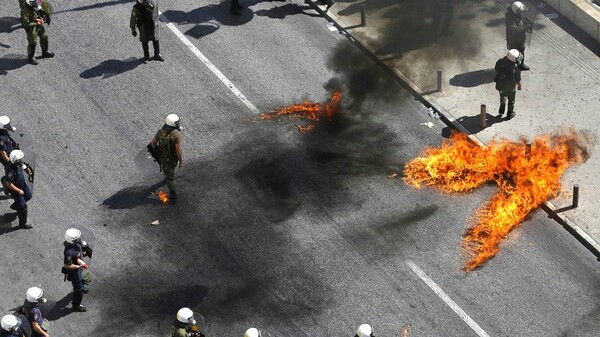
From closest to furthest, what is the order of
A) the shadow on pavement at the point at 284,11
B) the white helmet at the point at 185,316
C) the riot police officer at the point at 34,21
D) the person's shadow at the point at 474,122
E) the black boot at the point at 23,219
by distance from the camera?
1. the white helmet at the point at 185,316
2. the black boot at the point at 23,219
3. the person's shadow at the point at 474,122
4. the riot police officer at the point at 34,21
5. the shadow on pavement at the point at 284,11

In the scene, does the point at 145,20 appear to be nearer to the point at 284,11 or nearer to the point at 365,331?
the point at 284,11

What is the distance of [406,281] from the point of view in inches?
888

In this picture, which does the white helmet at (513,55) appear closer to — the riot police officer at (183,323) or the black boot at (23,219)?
the riot police officer at (183,323)

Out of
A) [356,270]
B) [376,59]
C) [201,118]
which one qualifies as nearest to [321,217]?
[356,270]

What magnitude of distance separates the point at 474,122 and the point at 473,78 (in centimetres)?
172

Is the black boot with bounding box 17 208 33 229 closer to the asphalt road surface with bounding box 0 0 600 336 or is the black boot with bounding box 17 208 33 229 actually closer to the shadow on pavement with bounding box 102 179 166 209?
the asphalt road surface with bounding box 0 0 600 336

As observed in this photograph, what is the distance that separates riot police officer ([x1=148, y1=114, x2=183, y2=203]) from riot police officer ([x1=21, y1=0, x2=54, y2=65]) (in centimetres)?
459

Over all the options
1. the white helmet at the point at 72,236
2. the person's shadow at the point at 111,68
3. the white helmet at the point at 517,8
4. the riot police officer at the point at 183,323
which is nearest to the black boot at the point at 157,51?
the person's shadow at the point at 111,68

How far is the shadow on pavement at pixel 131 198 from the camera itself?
2394 centimetres

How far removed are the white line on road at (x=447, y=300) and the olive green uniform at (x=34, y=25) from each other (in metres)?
9.50

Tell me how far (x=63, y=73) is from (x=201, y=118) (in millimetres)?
3334

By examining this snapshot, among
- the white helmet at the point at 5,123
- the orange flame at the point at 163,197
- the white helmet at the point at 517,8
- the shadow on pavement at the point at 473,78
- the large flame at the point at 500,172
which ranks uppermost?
the white helmet at the point at 5,123

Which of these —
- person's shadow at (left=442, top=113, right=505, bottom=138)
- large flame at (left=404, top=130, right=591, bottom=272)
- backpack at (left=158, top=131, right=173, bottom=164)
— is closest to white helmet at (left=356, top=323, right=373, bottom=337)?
large flame at (left=404, top=130, right=591, bottom=272)

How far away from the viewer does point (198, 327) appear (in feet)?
67.9
